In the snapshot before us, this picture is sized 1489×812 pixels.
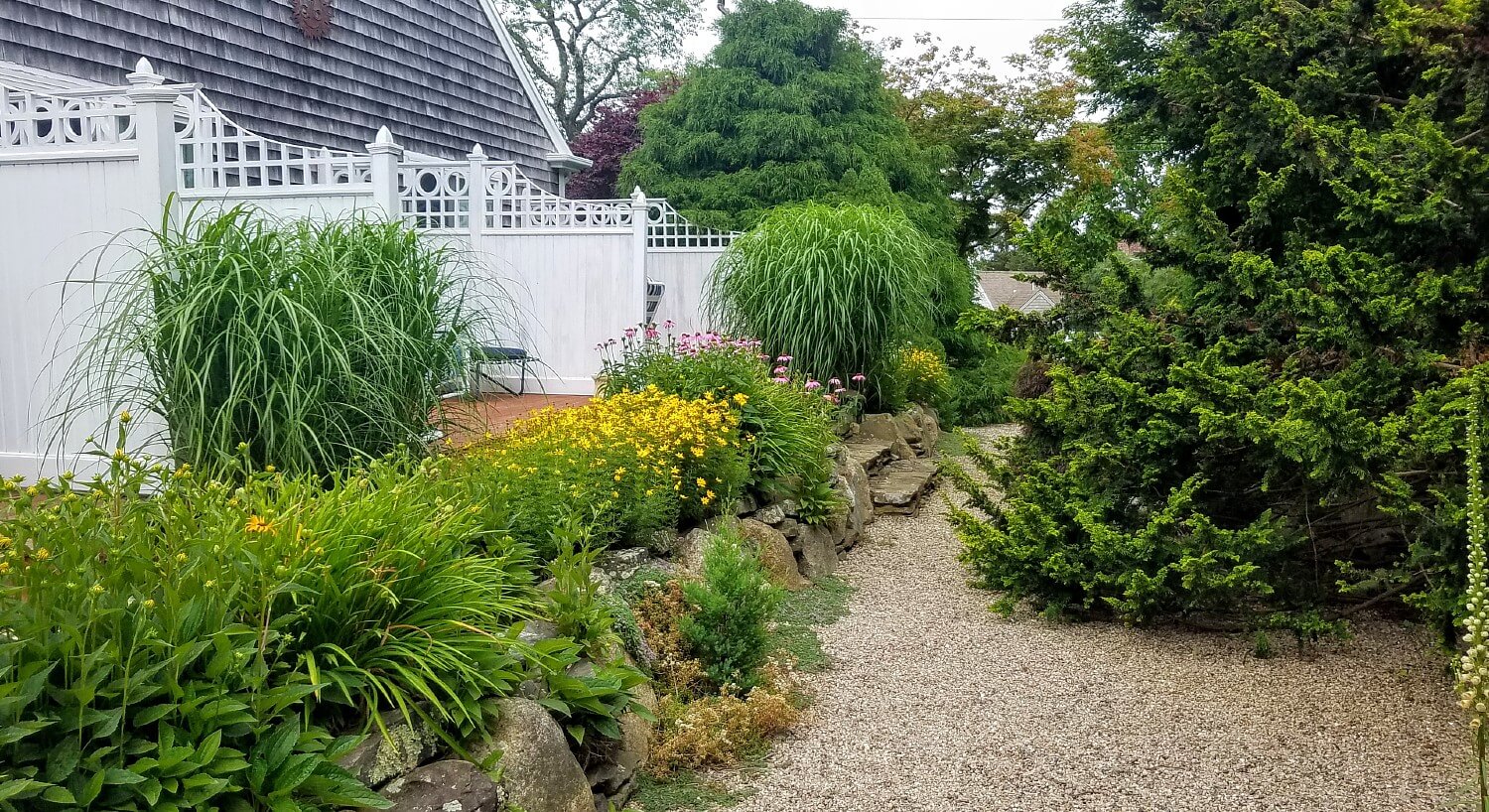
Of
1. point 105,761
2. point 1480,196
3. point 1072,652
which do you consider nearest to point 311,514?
point 105,761

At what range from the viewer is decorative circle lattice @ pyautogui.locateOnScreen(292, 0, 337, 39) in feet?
36.4

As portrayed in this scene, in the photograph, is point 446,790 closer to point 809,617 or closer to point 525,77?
point 809,617

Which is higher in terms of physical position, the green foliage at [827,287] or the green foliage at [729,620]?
the green foliage at [827,287]

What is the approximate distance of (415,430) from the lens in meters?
4.66

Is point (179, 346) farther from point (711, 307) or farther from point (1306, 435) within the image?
point (711, 307)

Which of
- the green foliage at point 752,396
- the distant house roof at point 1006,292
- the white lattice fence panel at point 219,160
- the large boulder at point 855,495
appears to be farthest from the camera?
the distant house roof at point 1006,292

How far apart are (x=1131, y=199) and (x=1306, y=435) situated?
4.36 metres

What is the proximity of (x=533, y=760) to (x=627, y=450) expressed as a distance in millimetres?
2119

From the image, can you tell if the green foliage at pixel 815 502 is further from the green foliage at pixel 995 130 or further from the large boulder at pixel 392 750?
the green foliage at pixel 995 130

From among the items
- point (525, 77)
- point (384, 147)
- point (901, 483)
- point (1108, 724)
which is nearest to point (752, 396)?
point (901, 483)

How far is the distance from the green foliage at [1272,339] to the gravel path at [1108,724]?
0.93 feet

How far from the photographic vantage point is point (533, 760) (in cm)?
283

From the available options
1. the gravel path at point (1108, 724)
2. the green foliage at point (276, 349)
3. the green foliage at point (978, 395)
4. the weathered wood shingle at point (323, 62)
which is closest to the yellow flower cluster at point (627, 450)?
the green foliage at point (276, 349)

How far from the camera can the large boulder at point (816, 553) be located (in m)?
6.07
